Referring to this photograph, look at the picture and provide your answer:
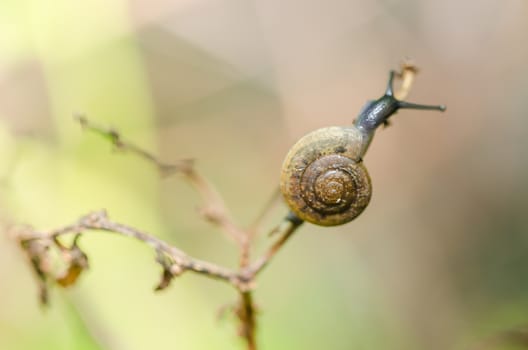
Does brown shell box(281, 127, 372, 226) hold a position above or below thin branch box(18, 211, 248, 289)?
above

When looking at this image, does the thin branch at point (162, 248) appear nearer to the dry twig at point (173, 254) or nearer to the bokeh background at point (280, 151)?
the dry twig at point (173, 254)

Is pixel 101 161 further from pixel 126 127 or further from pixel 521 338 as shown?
pixel 521 338

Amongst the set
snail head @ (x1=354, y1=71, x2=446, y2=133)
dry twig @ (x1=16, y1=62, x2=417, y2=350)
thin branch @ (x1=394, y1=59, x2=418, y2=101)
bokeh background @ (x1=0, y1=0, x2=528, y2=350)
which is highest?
thin branch @ (x1=394, y1=59, x2=418, y2=101)

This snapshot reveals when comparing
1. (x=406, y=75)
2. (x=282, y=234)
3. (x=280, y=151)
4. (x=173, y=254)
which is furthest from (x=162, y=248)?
(x=280, y=151)

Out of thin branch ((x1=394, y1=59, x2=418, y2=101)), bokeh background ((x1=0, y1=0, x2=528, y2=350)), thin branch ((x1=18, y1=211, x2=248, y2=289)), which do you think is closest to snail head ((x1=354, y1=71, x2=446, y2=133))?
thin branch ((x1=394, y1=59, x2=418, y2=101))

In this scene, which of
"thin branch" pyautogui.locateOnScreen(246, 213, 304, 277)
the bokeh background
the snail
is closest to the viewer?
the snail

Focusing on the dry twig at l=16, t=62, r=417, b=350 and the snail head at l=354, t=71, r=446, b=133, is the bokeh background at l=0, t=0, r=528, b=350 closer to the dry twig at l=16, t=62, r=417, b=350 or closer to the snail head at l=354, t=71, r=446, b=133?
the dry twig at l=16, t=62, r=417, b=350

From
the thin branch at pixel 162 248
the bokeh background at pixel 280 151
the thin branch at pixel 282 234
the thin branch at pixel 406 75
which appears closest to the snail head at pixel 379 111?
the thin branch at pixel 406 75
